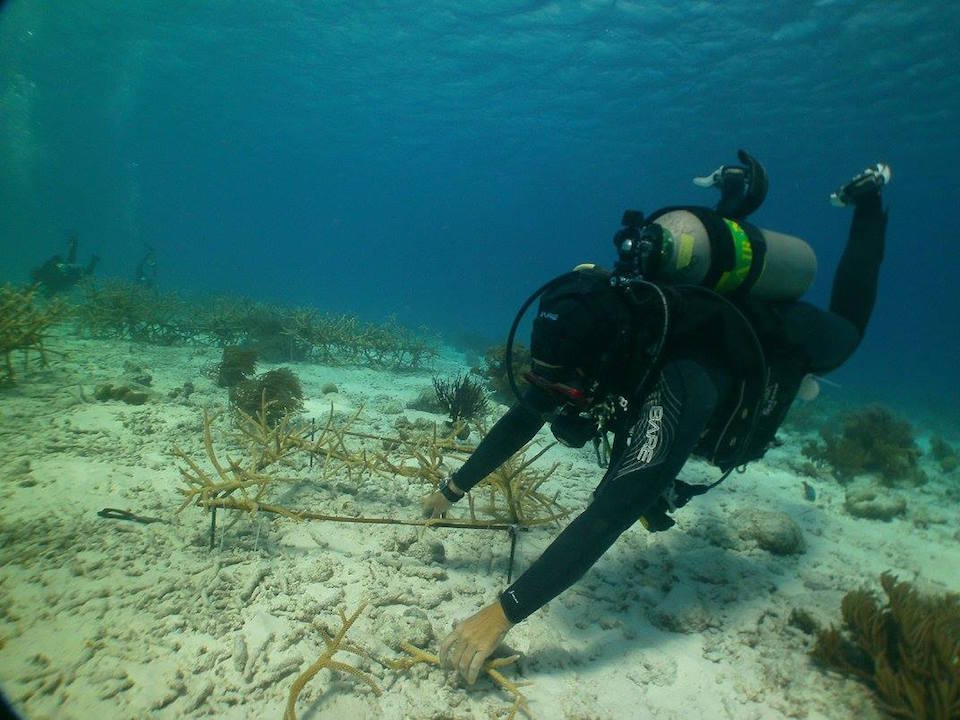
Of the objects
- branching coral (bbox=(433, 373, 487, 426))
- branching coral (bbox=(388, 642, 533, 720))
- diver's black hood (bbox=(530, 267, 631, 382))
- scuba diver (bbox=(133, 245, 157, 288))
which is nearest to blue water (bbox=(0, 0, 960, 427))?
scuba diver (bbox=(133, 245, 157, 288))

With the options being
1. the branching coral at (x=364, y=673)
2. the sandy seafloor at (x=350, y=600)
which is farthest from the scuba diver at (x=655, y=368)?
the sandy seafloor at (x=350, y=600)

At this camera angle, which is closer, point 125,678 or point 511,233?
point 125,678

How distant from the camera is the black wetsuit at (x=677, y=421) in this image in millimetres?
2246

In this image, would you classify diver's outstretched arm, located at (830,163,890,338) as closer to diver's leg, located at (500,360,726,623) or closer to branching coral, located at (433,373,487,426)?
diver's leg, located at (500,360,726,623)

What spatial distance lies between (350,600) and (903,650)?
308 cm

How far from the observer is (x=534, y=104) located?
108 feet

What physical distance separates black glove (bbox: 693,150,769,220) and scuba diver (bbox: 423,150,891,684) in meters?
0.04

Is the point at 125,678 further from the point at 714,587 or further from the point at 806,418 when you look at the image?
the point at 806,418

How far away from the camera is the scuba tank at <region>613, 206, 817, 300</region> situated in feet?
9.07

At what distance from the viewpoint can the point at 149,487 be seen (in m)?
3.53

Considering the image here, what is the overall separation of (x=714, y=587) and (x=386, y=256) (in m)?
160

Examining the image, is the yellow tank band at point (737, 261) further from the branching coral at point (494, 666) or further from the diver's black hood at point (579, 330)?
the branching coral at point (494, 666)

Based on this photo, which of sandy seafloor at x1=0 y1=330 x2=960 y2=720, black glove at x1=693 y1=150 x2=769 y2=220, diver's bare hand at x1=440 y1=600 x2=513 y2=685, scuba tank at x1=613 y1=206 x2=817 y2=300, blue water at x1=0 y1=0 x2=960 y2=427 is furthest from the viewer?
blue water at x1=0 y1=0 x2=960 y2=427

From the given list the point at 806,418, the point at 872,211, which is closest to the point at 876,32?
the point at 806,418
